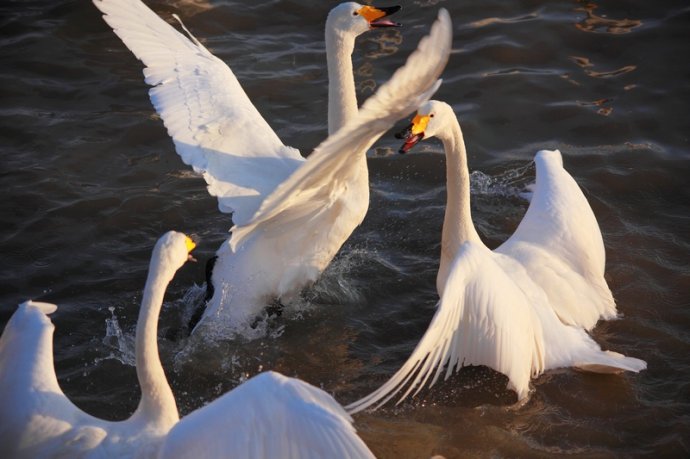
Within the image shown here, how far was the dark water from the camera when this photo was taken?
574 cm

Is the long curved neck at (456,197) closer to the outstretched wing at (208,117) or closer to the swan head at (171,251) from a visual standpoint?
the outstretched wing at (208,117)

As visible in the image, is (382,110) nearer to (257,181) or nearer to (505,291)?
(505,291)

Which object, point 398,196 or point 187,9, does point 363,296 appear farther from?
point 187,9

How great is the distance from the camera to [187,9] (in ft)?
33.7

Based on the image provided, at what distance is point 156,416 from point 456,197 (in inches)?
91.5

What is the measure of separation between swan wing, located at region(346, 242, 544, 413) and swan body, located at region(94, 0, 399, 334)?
1303mm

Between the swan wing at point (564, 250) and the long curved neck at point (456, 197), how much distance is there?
0.39 m

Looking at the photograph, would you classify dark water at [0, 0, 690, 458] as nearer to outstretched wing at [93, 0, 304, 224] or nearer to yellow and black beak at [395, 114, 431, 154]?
outstretched wing at [93, 0, 304, 224]

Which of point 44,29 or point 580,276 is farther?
point 44,29

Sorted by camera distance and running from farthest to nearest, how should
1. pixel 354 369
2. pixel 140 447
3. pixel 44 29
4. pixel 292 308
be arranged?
pixel 44 29
pixel 292 308
pixel 354 369
pixel 140 447

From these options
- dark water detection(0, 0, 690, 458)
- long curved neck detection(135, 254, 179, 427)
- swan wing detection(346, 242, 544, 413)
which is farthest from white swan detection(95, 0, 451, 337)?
long curved neck detection(135, 254, 179, 427)

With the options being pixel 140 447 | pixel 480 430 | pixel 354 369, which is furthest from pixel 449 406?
pixel 140 447

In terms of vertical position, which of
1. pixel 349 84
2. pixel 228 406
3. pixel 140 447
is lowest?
pixel 140 447

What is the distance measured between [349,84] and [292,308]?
1607mm
